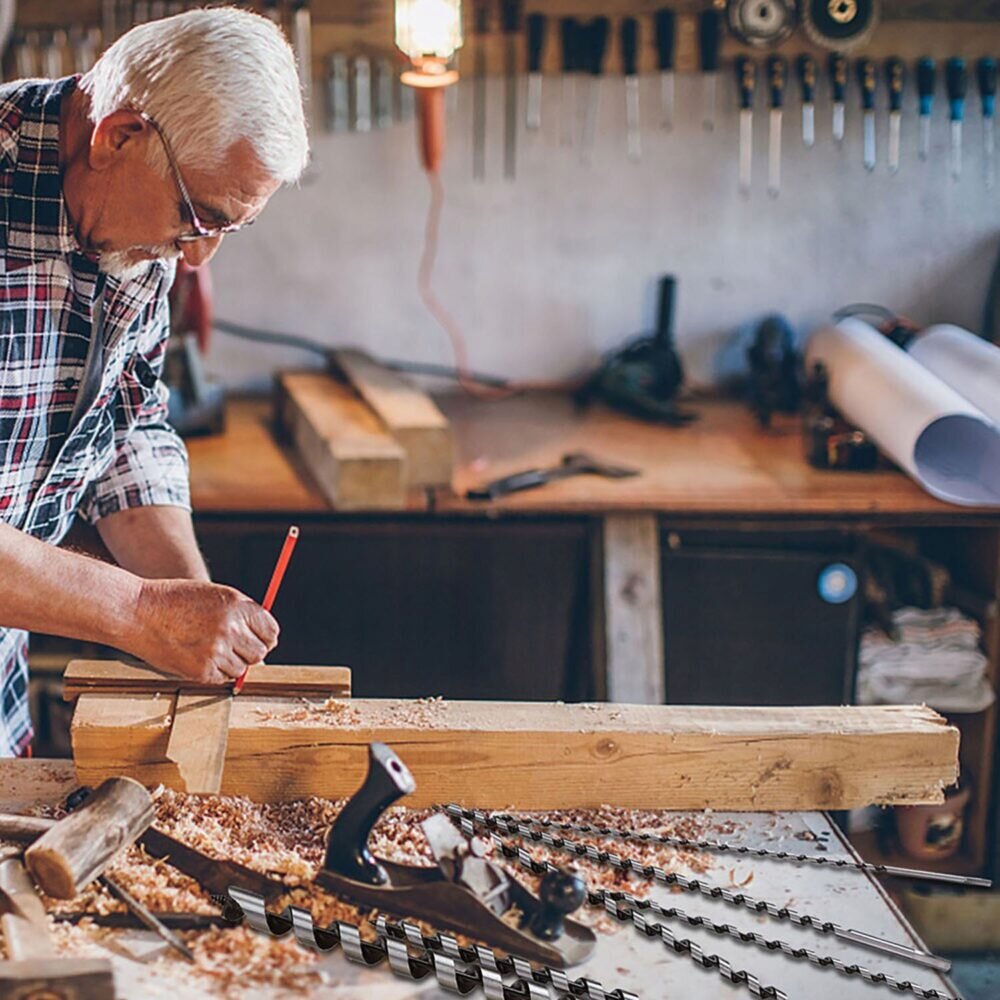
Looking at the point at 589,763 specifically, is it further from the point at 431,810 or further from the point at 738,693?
the point at 738,693

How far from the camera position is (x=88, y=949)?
45.4 inches

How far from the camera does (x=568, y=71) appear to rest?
3203 mm

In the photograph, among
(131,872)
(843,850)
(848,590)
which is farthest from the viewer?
(848,590)

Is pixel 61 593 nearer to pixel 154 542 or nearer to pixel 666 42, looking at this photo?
pixel 154 542

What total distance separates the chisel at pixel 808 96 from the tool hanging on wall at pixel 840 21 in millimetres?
64

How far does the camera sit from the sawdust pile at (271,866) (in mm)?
1138

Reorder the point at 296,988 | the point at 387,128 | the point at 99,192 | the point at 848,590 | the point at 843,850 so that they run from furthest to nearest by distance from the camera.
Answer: the point at 387,128 → the point at 848,590 → the point at 99,192 → the point at 843,850 → the point at 296,988

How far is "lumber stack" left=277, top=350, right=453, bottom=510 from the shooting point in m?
2.50

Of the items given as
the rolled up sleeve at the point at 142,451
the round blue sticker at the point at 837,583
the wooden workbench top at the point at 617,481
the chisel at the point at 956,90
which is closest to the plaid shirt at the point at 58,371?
the rolled up sleeve at the point at 142,451

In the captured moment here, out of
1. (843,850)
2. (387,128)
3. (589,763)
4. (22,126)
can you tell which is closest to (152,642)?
(589,763)

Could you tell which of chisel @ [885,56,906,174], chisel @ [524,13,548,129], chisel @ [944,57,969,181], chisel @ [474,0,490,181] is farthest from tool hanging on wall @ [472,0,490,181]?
chisel @ [944,57,969,181]

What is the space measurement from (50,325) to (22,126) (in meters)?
0.24

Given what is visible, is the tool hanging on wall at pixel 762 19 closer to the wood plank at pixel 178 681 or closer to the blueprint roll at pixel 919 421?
the blueprint roll at pixel 919 421

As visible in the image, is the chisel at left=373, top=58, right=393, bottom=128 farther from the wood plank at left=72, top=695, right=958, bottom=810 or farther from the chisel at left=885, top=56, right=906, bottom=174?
the wood plank at left=72, top=695, right=958, bottom=810
